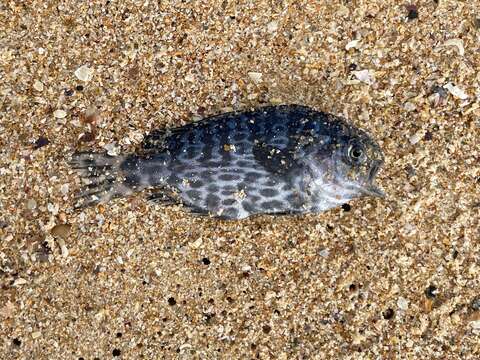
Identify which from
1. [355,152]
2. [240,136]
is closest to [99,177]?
[240,136]

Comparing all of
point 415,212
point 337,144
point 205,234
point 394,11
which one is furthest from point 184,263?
point 394,11

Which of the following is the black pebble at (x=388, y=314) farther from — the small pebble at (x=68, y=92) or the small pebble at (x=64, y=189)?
the small pebble at (x=68, y=92)

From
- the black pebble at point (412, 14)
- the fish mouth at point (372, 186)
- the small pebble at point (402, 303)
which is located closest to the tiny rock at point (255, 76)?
the fish mouth at point (372, 186)

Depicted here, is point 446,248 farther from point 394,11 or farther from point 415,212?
point 394,11

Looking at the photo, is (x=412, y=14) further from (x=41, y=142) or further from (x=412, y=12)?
(x=41, y=142)

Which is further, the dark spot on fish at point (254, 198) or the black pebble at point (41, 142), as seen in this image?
the black pebble at point (41, 142)
